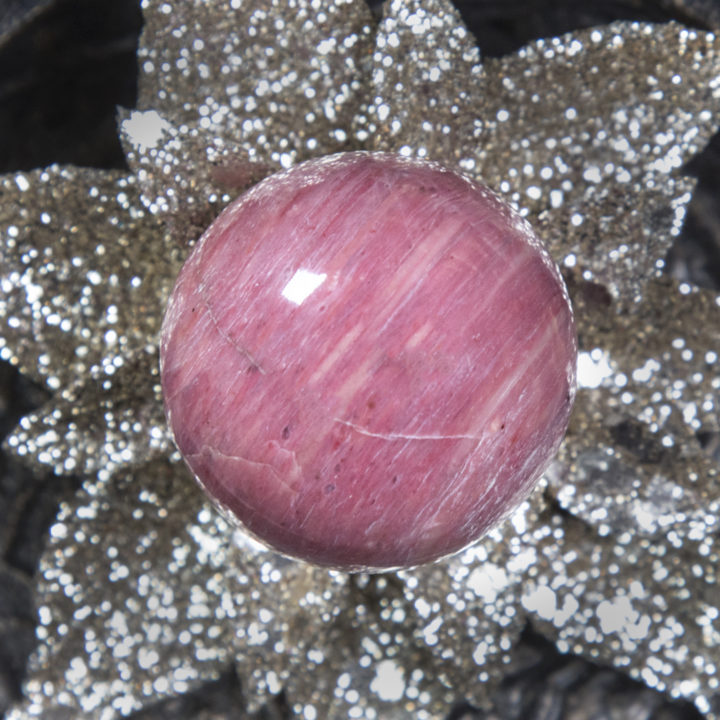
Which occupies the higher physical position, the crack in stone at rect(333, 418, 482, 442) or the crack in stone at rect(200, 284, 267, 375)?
the crack in stone at rect(200, 284, 267, 375)

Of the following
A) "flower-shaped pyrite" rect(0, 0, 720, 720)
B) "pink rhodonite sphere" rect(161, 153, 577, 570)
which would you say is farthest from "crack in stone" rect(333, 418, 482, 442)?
"flower-shaped pyrite" rect(0, 0, 720, 720)

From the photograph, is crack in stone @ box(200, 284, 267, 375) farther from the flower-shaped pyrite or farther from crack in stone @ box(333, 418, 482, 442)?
the flower-shaped pyrite

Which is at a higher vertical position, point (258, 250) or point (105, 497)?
point (258, 250)

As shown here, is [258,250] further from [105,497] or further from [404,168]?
[105,497]

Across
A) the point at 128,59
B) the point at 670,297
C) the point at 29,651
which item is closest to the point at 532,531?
the point at 670,297

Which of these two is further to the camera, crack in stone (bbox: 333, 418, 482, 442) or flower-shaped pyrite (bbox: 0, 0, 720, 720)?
flower-shaped pyrite (bbox: 0, 0, 720, 720)

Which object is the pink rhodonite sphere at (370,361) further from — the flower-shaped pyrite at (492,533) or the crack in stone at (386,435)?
the flower-shaped pyrite at (492,533)
